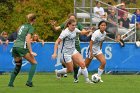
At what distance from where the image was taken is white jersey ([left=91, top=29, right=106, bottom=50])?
827 inches

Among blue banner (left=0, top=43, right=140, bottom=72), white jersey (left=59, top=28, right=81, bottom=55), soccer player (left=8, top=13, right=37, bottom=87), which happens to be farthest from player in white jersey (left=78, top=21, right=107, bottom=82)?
blue banner (left=0, top=43, right=140, bottom=72)

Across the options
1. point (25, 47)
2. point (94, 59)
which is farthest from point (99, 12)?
point (25, 47)

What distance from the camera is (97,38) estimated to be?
2111 centimetres

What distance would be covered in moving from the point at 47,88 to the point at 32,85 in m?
0.83

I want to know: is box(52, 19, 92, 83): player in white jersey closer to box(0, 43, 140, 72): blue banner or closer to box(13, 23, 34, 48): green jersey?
box(13, 23, 34, 48): green jersey

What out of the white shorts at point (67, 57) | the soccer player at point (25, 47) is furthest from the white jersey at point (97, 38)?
the soccer player at point (25, 47)

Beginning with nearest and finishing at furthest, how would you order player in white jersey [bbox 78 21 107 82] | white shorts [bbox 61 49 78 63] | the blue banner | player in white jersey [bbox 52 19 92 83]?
1. player in white jersey [bbox 52 19 92 83]
2. white shorts [bbox 61 49 78 63]
3. player in white jersey [bbox 78 21 107 82]
4. the blue banner

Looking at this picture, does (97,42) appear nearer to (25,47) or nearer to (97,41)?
(97,41)

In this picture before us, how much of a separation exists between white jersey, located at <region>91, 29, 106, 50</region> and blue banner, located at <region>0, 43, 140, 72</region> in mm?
5934

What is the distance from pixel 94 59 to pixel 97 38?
21.9 feet

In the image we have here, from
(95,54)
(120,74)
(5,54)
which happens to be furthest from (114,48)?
(95,54)

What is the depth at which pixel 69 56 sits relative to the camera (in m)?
19.9

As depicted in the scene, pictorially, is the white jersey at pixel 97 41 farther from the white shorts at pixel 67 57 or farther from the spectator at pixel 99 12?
the spectator at pixel 99 12

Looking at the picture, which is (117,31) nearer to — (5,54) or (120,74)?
(120,74)
